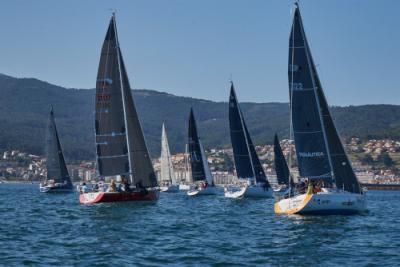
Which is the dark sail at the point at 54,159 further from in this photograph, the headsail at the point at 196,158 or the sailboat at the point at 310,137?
the sailboat at the point at 310,137

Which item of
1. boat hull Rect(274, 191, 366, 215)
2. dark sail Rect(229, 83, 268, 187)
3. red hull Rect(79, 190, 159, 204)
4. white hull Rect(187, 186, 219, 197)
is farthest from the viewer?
white hull Rect(187, 186, 219, 197)

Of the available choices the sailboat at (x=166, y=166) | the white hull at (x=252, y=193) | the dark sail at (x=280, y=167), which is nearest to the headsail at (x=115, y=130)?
the white hull at (x=252, y=193)

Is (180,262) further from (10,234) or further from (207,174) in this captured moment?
(207,174)

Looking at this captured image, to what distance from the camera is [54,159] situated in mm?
80125

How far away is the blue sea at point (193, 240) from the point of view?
75.4ft

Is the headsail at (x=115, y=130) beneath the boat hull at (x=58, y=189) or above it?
above

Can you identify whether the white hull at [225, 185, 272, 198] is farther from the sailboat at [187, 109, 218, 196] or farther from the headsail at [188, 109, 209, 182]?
the headsail at [188, 109, 209, 182]

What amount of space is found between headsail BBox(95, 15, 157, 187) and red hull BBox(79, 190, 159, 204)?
149 cm

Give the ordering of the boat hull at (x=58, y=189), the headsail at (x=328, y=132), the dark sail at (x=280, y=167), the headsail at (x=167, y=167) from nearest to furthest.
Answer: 1. the headsail at (x=328, y=132)
2. the boat hull at (x=58, y=189)
3. the dark sail at (x=280, y=167)
4. the headsail at (x=167, y=167)

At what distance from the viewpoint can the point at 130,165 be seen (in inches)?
1884

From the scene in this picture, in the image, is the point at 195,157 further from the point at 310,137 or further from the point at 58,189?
the point at 310,137

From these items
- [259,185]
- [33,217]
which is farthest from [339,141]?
[259,185]

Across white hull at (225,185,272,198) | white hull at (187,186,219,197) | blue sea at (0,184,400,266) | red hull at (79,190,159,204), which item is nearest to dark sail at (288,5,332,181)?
blue sea at (0,184,400,266)

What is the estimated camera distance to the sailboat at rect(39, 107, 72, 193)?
79.6 meters
